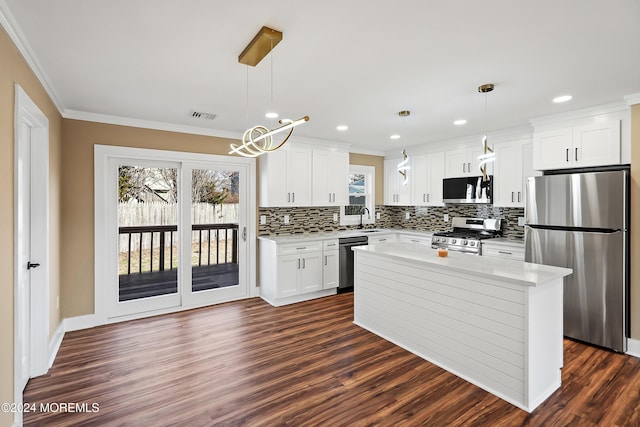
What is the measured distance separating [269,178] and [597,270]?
3983 millimetres

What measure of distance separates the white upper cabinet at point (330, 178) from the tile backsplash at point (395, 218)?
38cm

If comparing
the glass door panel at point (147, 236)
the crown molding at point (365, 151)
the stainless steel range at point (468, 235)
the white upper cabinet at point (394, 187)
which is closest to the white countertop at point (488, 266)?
the stainless steel range at point (468, 235)

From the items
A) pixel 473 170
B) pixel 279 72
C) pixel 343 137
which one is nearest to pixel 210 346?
pixel 279 72

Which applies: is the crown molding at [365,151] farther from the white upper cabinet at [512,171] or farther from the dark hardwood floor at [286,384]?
the dark hardwood floor at [286,384]

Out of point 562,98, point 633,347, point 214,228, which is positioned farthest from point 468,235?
point 214,228

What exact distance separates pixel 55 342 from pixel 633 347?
566 centimetres

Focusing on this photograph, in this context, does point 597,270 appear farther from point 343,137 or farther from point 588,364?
point 343,137

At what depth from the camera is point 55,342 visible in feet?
10.6

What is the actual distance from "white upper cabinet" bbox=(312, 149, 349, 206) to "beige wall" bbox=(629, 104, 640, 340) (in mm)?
3585

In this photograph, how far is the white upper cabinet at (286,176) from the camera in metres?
4.78

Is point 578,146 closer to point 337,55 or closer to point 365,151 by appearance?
point 337,55

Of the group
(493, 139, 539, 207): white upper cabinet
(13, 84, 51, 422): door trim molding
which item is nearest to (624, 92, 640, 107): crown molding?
(493, 139, 539, 207): white upper cabinet

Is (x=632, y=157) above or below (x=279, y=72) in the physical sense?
below

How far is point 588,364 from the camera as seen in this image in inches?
116
